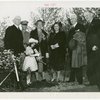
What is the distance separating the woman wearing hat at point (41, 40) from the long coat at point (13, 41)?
4.7 inches

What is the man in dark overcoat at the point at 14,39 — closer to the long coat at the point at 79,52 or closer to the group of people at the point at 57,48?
the group of people at the point at 57,48

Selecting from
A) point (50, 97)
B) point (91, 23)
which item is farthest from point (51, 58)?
point (91, 23)

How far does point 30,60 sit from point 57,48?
24 centimetres

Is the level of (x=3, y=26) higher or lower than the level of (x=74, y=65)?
higher

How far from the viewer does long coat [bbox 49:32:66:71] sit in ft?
5.54

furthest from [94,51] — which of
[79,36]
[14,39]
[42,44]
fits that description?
[14,39]

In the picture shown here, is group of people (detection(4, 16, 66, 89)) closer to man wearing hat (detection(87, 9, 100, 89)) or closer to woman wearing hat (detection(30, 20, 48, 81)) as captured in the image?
woman wearing hat (detection(30, 20, 48, 81))

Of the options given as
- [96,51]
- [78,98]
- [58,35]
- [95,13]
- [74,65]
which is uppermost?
[95,13]

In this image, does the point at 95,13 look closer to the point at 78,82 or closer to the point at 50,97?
the point at 78,82

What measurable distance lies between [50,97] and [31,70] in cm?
26

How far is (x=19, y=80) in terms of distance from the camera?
1.69 m

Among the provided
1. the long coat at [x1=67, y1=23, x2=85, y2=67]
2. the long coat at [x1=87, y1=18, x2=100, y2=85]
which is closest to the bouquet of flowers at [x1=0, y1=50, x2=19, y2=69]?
the long coat at [x1=67, y1=23, x2=85, y2=67]

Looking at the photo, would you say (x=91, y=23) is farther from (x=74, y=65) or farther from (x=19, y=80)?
(x=19, y=80)

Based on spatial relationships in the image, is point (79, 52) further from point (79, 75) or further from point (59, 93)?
point (59, 93)
